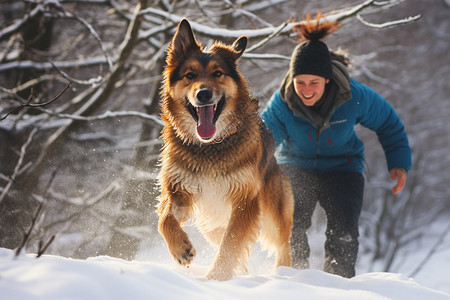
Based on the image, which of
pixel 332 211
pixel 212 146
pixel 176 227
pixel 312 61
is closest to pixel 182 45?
pixel 212 146

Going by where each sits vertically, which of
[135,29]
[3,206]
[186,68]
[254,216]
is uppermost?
[135,29]

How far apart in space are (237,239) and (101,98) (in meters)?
3.19

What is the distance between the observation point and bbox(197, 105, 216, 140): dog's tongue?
2.70m

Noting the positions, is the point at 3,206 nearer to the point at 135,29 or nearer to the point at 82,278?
the point at 135,29

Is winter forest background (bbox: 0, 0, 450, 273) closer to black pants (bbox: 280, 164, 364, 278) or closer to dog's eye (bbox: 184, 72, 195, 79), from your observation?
black pants (bbox: 280, 164, 364, 278)

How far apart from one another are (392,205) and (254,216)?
1049 cm

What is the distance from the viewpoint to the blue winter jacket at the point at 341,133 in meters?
3.56

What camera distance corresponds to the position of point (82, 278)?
149 cm

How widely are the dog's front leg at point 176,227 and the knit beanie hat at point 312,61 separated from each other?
1.53m

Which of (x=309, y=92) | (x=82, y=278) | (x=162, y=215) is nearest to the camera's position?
(x=82, y=278)

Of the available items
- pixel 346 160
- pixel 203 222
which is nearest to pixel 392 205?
pixel 346 160

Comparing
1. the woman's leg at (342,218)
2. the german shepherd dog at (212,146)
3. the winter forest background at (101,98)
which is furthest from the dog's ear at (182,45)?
the woman's leg at (342,218)

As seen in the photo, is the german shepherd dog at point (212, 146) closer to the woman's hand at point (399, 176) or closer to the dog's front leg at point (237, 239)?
the dog's front leg at point (237, 239)

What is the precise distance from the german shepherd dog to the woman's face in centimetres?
65
